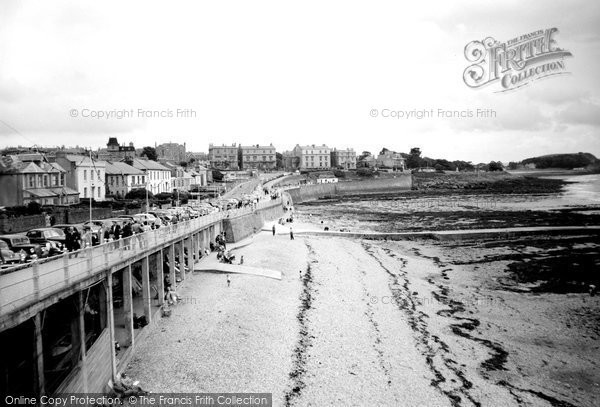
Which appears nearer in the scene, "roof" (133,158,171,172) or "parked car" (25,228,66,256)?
"parked car" (25,228,66,256)

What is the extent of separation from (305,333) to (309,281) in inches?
301

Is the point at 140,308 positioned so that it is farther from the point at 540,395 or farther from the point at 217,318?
the point at 540,395

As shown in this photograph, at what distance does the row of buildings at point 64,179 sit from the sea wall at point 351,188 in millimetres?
35384

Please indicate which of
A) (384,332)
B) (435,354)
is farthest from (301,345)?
(435,354)

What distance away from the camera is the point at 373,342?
729 inches

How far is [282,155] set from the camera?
7057 inches

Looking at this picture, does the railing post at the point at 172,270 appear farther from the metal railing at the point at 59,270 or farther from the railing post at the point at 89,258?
the railing post at the point at 89,258

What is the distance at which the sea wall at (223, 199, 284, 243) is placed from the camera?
36.9m

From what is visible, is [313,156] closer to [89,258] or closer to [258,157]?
[258,157]

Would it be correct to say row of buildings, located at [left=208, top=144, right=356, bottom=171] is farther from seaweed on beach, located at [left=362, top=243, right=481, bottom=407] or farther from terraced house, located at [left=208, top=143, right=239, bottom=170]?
seaweed on beach, located at [left=362, top=243, right=481, bottom=407]

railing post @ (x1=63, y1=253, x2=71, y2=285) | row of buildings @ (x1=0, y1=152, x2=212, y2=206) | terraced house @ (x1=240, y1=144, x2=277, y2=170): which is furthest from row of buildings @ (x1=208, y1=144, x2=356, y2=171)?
railing post @ (x1=63, y1=253, x2=71, y2=285)

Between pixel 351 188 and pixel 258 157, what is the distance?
50.1m

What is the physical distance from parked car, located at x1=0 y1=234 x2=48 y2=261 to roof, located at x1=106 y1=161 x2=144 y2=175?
36.8 metres

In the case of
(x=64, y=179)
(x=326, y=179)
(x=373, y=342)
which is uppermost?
(x=64, y=179)
